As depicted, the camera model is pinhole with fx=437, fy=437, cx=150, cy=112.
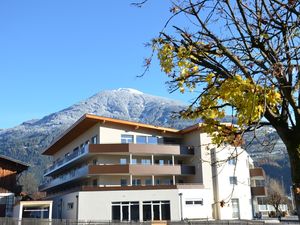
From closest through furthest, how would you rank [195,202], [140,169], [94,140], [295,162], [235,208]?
1. [295,162]
2. [195,202]
3. [140,169]
4. [94,140]
5. [235,208]

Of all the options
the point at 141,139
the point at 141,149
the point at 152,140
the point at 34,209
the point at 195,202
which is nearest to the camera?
the point at 34,209

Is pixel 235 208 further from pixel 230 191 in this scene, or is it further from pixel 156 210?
pixel 156 210

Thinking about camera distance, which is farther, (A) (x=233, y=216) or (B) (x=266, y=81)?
(A) (x=233, y=216)

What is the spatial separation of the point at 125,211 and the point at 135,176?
5.50 metres

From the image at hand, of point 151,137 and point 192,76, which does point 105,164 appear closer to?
point 151,137

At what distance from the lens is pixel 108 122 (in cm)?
5059

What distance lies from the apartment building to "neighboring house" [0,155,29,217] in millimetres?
5613

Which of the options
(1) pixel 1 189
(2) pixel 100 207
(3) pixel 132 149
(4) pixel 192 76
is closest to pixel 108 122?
(3) pixel 132 149

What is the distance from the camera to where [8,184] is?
175ft

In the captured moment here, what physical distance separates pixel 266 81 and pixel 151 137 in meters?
48.0

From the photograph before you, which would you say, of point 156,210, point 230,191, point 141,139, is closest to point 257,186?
point 230,191

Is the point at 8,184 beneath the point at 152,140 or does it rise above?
beneath

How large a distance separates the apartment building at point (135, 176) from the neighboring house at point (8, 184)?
5.61 m

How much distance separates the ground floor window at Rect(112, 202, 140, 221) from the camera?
4509 centimetres
